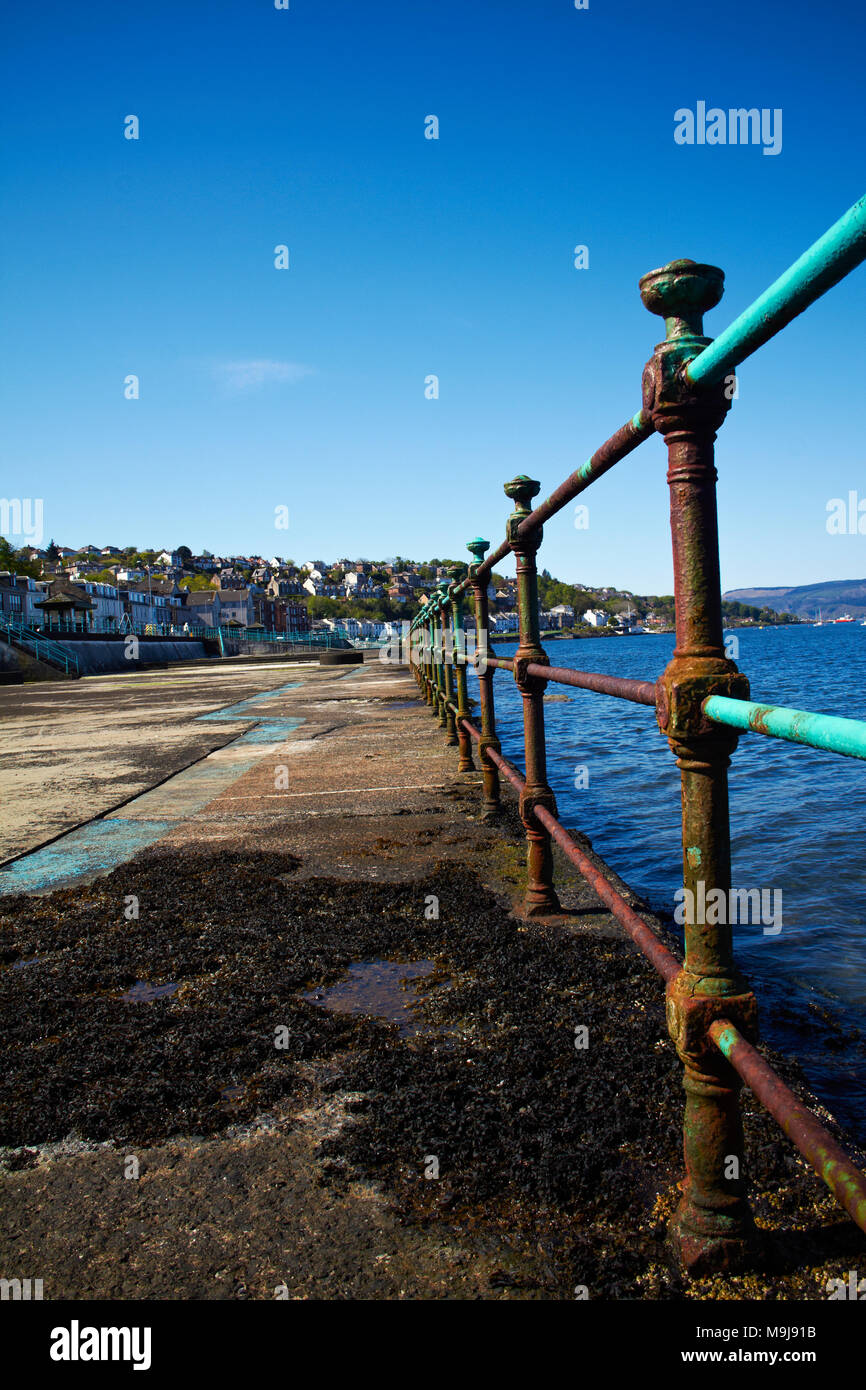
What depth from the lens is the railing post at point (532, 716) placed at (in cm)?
303

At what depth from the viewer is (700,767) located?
53.7 inches

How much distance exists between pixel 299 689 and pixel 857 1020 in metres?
12.7

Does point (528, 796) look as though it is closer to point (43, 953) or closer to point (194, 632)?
point (43, 953)

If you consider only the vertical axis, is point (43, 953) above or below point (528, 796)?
below

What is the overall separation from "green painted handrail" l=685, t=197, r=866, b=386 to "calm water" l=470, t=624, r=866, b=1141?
6.93 ft

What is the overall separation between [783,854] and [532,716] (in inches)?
196

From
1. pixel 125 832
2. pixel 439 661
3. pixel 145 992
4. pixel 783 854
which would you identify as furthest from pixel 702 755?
pixel 439 661

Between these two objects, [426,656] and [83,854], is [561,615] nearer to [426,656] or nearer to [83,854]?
[426,656]

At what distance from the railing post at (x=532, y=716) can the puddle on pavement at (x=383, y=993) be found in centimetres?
57

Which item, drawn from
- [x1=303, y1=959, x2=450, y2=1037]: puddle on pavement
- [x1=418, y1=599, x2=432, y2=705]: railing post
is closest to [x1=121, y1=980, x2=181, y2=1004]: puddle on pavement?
[x1=303, y1=959, x2=450, y2=1037]: puddle on pavement

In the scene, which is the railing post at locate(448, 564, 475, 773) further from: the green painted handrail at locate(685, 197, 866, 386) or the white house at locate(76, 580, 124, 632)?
the white house at locate(76, 580, 124, 632)

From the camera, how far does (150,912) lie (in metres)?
3.20
